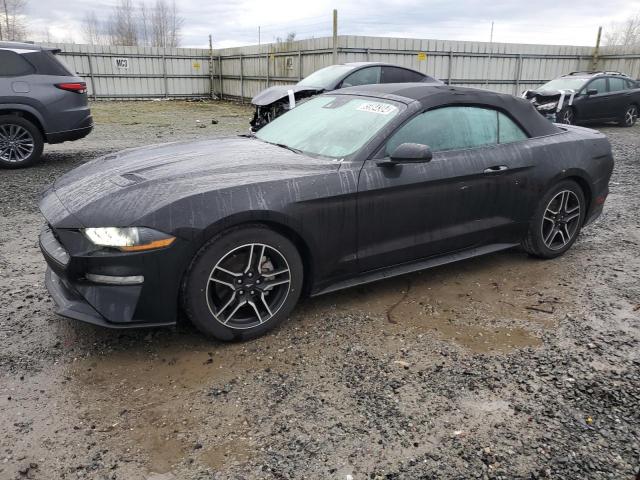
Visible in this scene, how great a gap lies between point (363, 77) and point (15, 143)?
6.23 meters

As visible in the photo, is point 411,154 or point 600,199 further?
point 600,199

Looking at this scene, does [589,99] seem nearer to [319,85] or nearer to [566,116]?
[566,116]

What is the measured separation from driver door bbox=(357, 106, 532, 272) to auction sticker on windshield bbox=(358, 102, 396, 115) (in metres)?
0.18

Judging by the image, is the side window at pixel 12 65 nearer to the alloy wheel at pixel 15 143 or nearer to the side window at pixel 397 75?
the alloy wheel at pixel 15 143

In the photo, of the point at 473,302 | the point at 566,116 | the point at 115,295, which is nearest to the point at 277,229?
the point at 115,295

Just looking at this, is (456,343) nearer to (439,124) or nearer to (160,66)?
(439,124)

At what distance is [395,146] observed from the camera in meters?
3.58

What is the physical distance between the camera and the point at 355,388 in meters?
2.77

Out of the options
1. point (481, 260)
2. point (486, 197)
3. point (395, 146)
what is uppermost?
point (395, 146)

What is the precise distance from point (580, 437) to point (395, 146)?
6.75 feet

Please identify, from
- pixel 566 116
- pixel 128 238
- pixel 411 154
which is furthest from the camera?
pixel 566 116

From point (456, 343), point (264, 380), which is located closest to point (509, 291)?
point (456, 343)

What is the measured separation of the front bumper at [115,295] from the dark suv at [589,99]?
39.8 feet

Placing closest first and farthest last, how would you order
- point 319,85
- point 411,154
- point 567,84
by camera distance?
point 411,154 → point 319,85 → point 567,84
